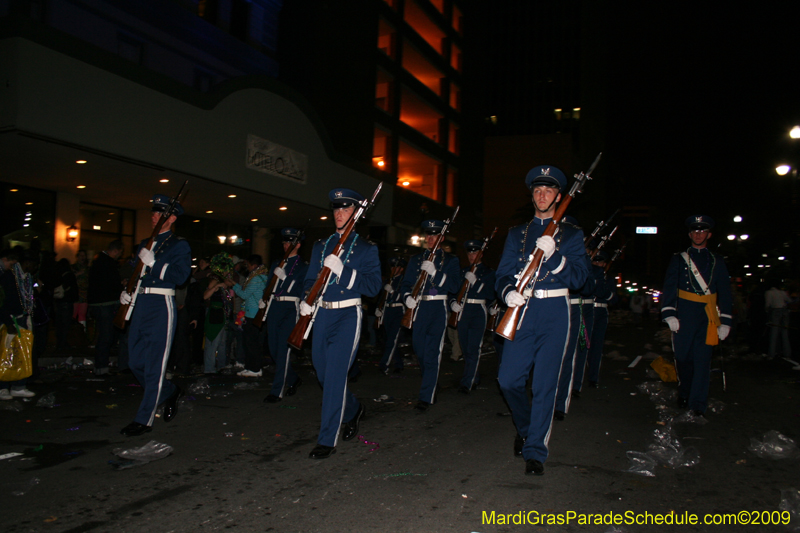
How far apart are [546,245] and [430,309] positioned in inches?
113

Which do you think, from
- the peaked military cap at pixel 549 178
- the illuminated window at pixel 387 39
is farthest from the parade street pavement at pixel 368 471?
the illuminated window at pixel 387 39

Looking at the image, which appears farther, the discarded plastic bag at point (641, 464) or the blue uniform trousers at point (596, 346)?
the blue uniform trousers at point (596, 346)

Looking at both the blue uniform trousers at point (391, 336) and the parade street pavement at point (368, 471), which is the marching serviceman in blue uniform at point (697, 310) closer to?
the parade street pavement at point (368, 471)

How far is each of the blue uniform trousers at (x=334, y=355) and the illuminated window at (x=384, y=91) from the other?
20.0 m

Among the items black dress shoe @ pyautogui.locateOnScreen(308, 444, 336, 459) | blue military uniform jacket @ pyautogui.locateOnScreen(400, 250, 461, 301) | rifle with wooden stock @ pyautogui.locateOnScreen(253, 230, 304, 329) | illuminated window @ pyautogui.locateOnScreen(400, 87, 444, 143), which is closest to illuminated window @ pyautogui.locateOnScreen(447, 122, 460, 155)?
illuminated window @ pyautogui.locateOnScreen(400, 87, 444, 143)

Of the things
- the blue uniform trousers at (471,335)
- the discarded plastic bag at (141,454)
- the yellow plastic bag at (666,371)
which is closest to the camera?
the discarded plastic bag at (141,454)

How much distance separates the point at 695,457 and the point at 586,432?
1085 mm

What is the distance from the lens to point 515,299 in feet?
14.1

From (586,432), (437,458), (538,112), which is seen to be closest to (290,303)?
(437,458)

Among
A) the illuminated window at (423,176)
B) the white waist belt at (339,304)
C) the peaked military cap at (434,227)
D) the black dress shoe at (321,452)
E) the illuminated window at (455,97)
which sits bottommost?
the black dress shoe at (321,452)

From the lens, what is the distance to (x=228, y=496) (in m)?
3.64

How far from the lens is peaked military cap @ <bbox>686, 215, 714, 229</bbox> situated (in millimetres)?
6664

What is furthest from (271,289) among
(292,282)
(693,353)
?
(693,353)

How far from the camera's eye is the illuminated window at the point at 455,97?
1197 inches
